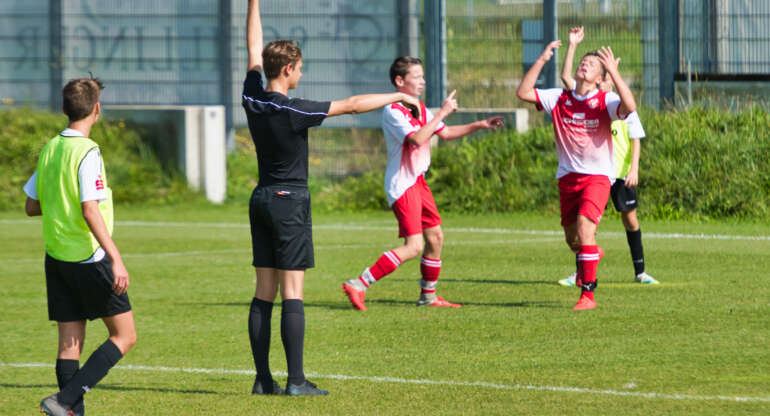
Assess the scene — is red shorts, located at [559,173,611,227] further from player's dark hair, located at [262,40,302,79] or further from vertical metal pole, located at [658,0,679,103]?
vertical metal pole, located at [658,0,679,103]

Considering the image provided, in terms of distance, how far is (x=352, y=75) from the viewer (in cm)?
2361

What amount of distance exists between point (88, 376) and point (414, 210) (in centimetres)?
406

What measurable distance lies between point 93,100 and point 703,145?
42.4 feet

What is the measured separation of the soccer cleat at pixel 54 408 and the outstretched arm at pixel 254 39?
199 cm

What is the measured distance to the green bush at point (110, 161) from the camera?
21297 millimetres

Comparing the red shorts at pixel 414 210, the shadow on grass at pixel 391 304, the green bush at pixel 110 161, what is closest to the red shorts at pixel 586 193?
the shadow on grass at pixel 391 304

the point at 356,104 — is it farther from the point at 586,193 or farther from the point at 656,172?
the point at 656,172

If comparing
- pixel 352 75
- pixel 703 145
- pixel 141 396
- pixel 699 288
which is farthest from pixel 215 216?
pixel 141 396

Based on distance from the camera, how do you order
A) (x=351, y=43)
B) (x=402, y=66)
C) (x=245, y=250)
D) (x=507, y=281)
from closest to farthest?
(x=402, y=66) < (x=507, y=281) < (x=245, y=250) < (x=351, y=43)

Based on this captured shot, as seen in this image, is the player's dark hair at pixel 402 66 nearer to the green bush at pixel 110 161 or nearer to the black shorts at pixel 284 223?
the black shorts at pixel 284 223

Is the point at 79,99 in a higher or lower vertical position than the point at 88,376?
higher

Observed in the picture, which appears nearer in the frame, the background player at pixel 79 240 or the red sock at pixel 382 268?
the background player at pixel 79 240

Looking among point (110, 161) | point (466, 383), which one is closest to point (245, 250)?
point (110, 161)

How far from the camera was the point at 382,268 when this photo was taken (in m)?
9.84
